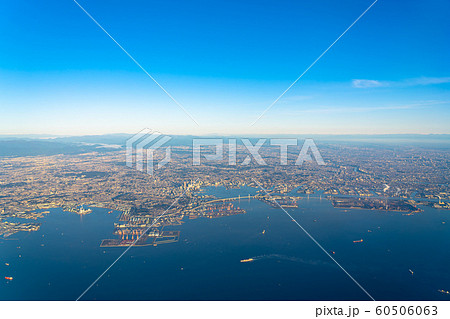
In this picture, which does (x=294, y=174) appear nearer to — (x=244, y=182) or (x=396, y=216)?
(x=244, y=182)

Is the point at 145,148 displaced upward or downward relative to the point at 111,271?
upward

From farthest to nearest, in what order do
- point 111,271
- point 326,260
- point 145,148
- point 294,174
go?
point 145,148
point 294,174
point 326,260
point 111,271

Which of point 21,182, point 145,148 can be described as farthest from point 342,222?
point 145,148

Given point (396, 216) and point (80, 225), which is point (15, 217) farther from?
point (396, 216)

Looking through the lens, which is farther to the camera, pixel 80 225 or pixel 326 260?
pixel 80 225

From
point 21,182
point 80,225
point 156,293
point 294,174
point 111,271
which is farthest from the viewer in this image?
point 294,174

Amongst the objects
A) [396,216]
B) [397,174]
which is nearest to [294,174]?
[397,174]
